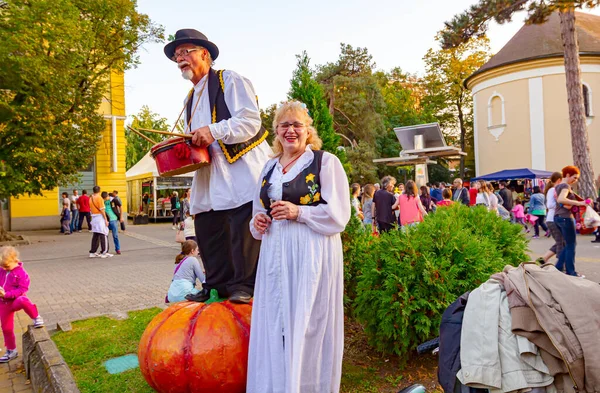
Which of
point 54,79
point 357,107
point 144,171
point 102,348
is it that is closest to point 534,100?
point 357,107

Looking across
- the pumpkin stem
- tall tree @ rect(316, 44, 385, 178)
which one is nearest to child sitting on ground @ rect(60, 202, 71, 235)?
the pumpkin stem

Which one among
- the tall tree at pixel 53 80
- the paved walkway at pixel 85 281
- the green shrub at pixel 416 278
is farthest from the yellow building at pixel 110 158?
the green shrub at pixel 416 278

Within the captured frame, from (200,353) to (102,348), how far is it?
226 cm

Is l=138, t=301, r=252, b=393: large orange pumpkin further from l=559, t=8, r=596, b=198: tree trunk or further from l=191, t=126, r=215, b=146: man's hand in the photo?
l=559, t=8, r=596, b=198: tree trunk

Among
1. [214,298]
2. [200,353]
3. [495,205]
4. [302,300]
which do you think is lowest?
[200,353]

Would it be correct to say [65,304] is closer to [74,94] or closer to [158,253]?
[158,253]

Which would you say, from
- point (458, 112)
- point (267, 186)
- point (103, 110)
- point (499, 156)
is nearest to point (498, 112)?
point (499, 156)

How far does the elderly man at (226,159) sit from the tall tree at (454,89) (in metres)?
36.9

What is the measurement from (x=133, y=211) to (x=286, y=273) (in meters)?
28.3

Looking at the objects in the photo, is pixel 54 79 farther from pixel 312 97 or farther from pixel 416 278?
pixel 416 278

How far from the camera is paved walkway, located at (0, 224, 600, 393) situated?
21.8ft

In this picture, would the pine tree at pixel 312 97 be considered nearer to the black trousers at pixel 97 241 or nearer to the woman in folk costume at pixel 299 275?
the woman in folk costume at pixel 299 275

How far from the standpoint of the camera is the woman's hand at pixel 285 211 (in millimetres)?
2645

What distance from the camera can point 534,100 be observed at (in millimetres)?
28969
